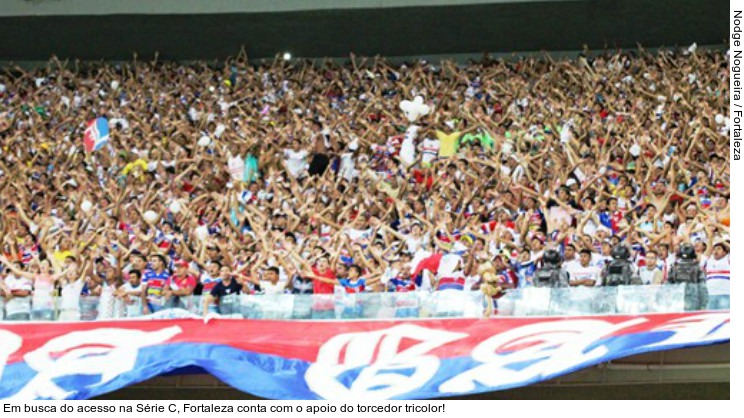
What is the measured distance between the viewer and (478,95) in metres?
23.2

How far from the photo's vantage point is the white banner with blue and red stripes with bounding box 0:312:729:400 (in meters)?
12.7

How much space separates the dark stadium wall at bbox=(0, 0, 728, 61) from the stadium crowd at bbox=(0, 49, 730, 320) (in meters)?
0.50

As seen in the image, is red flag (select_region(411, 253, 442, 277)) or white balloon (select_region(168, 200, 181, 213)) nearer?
red flag (select_region(411, 253, 442, 277))

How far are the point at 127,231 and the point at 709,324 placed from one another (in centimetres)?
745

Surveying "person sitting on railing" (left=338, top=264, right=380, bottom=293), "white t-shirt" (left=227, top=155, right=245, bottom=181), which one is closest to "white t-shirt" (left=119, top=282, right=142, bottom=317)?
"person sitting on railing" (left=338, top=264, right=380, bottom=293)

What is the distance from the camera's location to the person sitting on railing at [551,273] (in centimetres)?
1387

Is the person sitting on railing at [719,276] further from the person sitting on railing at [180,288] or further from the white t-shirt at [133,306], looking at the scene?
the white t-shirt at [133,306]

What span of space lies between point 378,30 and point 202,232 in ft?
33.0

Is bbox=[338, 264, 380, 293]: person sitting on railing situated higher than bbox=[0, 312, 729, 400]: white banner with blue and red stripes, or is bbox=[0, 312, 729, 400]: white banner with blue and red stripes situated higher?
Result: bbox=[338, 264, 380, 293]: person sitting on railing

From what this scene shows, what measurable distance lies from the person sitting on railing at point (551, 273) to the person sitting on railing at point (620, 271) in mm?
388

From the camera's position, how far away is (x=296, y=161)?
20.2 m

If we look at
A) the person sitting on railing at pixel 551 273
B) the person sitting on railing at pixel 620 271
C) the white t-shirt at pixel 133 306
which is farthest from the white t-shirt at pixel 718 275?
the white t-shirt at pixel 133 306

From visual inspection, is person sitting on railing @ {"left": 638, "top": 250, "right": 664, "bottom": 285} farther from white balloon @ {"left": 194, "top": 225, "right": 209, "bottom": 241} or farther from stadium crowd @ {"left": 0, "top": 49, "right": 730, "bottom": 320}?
white balloon @ {"left": 194, "top": 225, "right": 209, "bottom": 241}

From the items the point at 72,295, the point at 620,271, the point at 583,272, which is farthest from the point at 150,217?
the point at 620,271
